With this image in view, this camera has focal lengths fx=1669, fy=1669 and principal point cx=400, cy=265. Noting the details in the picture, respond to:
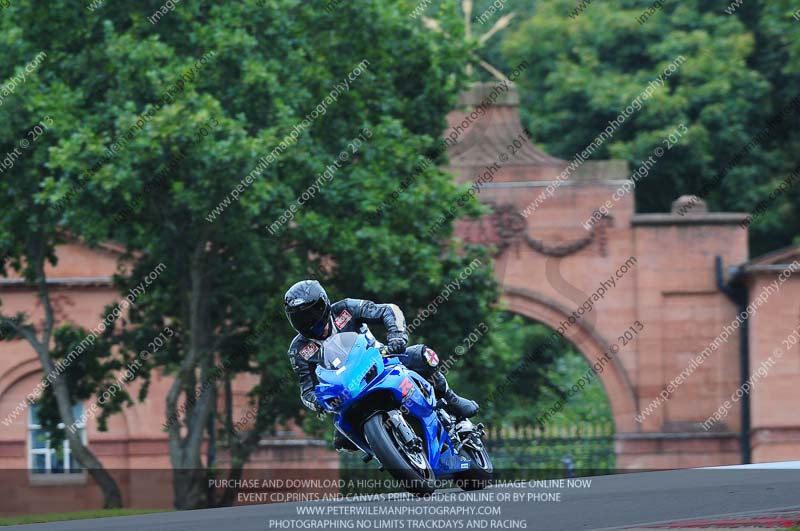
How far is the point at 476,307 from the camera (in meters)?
25.4

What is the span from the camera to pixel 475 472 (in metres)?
14.1

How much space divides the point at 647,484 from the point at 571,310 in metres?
17.7

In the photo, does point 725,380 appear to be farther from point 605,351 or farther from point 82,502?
point 82,502

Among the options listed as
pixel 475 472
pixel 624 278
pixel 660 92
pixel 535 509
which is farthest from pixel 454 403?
pixel 660 92

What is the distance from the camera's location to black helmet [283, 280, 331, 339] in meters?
12.9

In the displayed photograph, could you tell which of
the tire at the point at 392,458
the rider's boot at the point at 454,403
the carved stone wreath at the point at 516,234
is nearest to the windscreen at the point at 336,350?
the tire at the point at 392,458

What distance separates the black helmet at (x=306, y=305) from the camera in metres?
12.9

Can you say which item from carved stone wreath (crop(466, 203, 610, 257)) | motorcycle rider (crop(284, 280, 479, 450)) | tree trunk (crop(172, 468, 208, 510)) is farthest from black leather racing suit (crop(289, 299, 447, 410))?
carved stone wreath (crop(466, 203, 610, 257))

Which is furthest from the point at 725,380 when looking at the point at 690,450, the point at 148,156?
the point at 148,156

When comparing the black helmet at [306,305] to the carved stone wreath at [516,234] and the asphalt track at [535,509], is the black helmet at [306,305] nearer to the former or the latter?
the asphalt track at [535,509]

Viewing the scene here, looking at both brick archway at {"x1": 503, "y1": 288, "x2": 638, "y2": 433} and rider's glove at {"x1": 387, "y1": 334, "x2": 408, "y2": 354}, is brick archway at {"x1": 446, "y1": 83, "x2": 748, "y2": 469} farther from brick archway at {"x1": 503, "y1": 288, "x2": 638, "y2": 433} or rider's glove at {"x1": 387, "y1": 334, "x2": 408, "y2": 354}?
rider's glove at {"x1": 387, "y1": 334, "x2": 408, "y2": 354}

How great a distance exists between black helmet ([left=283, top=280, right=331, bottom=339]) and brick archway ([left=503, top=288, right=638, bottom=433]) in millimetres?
19348

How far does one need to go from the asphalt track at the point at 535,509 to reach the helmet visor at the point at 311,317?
56.7 inches

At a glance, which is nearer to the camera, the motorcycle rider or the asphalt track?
the asphalt track
